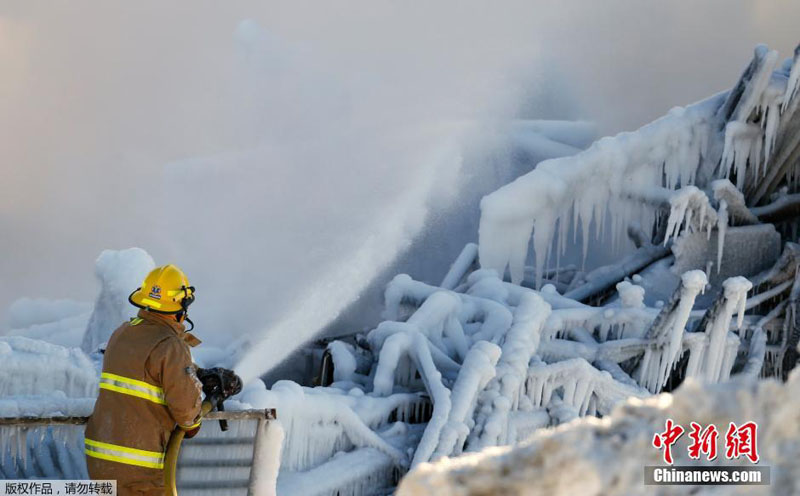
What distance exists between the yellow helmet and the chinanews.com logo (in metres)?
2.85

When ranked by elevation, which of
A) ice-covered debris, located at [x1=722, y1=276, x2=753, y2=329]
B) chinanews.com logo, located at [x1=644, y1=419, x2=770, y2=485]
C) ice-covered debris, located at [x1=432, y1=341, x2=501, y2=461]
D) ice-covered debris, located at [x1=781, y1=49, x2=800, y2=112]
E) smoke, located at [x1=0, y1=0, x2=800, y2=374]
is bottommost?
chinanews.com logo, located at [x1=644, y1=419, x2=770, y2=485]

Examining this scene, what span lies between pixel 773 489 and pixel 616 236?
37.4 feet

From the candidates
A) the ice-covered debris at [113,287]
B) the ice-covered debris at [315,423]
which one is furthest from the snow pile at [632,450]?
the ice-covered debris at [113,287]

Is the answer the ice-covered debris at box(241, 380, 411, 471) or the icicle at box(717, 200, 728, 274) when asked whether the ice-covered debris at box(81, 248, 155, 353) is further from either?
the icicle at box(717, 200, 728, 274)

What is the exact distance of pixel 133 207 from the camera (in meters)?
17.0

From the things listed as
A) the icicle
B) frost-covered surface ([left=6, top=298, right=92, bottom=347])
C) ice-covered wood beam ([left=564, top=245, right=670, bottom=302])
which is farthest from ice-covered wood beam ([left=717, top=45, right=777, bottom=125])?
frost-covered surface ([left=6, top=298, right=92, bottom=347])

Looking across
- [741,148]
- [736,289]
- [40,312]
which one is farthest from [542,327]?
[40,312]

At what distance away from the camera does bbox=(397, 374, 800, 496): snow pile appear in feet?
4.41

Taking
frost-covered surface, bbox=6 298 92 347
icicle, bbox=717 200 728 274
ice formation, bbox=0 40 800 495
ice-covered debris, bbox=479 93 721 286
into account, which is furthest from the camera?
frost-covered surface, bbox=6 298 92 347

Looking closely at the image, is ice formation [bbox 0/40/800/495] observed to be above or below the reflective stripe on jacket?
above

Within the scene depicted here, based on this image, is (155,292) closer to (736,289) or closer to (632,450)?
(632,450)

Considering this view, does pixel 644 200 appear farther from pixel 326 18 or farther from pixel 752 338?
pixel 326 18

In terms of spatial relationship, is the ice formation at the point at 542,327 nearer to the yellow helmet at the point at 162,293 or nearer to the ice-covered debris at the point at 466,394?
the ice-covered debris at the point at 466,394

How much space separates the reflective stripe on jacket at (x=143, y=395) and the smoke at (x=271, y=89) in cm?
1149
